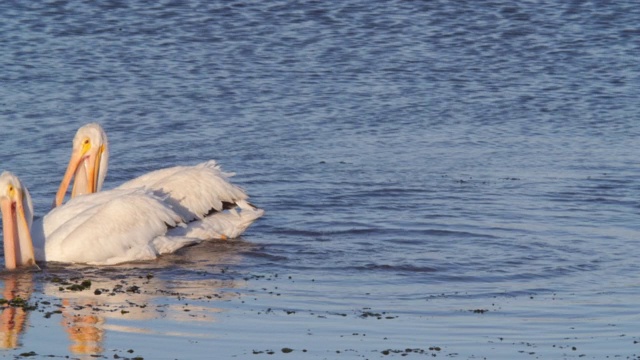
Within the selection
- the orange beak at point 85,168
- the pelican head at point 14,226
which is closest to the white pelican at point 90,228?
the pelican head at point 14,226

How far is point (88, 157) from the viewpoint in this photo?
10.1 m

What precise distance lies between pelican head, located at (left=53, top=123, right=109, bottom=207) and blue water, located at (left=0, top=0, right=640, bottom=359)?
537 millimetres

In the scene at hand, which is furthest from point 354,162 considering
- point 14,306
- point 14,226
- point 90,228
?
point 14,306

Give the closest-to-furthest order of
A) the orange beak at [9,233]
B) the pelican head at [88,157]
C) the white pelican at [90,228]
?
the orange beak at [9,233] → the white pelican at [90,228] → the pelican head at [88,157]

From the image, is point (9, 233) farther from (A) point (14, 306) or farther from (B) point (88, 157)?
(B) point (88, 157)

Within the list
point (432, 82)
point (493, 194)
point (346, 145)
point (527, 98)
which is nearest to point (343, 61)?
point (432, 82)

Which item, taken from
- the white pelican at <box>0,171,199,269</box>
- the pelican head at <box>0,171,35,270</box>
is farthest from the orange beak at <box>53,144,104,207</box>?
the pelican head at <box>0,171,35,270</box>

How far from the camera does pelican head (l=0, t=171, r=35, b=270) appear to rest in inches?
340

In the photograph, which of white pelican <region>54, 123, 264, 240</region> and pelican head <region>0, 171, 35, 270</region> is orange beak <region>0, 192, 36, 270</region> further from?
white pelican <region>54, 123, 264, 240</region>

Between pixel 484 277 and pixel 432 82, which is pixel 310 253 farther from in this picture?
pixel 432 82

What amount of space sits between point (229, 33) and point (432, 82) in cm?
315

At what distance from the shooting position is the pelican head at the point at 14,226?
28.3 ft

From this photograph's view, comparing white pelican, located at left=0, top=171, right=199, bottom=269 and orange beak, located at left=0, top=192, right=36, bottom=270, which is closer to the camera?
orange beak, located at left=0, top=192, right=36, bottom=270

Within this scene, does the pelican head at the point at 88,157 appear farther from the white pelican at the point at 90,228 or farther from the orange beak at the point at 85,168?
the white pelican at the point at 90,228
